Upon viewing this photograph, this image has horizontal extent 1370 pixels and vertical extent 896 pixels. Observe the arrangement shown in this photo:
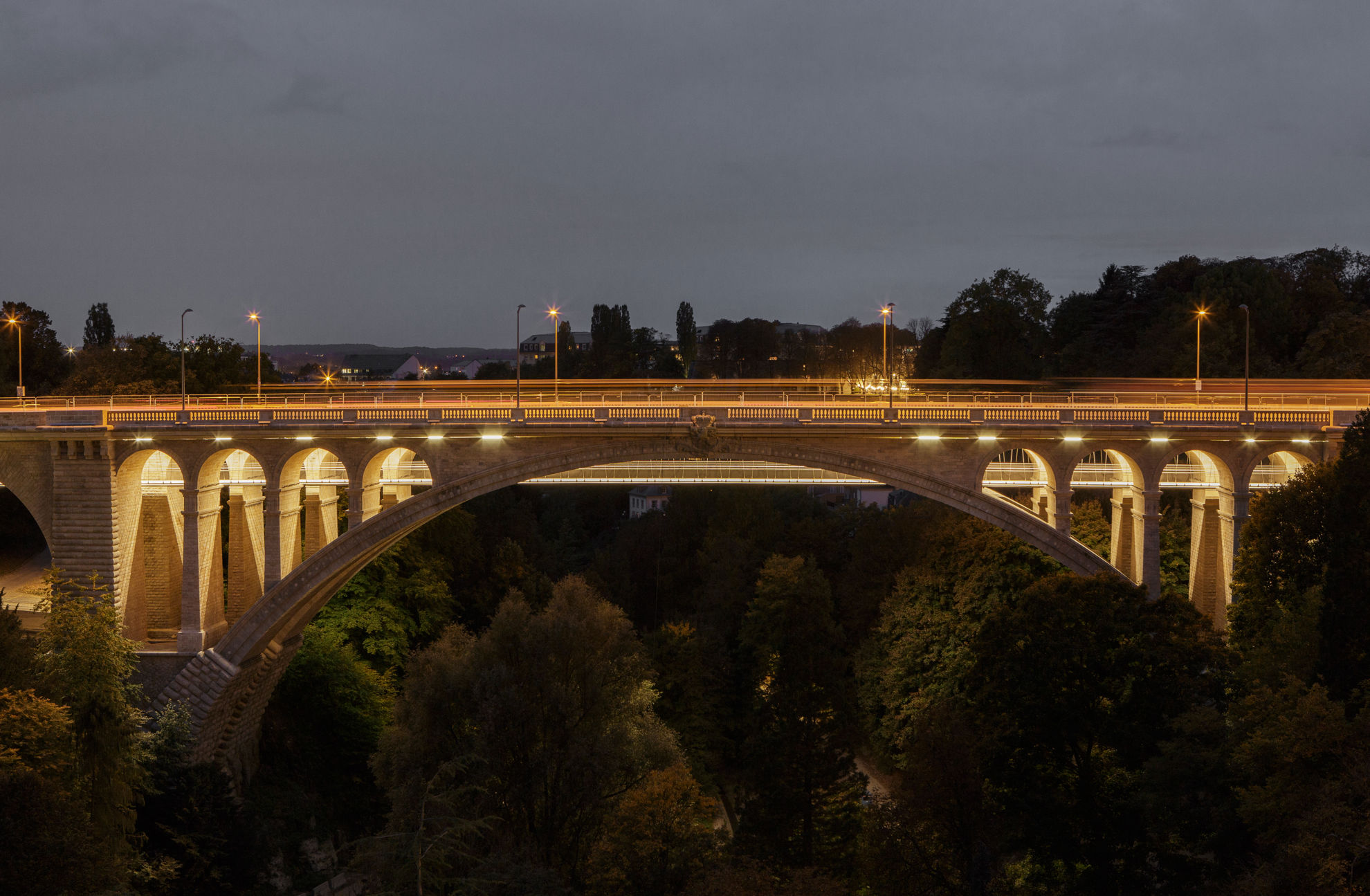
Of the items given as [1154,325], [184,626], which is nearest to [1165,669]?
[184,626]

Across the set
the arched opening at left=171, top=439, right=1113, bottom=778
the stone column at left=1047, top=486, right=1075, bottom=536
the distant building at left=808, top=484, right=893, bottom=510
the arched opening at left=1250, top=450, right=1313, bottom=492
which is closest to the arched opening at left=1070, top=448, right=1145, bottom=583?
the stone column at left=1047, top=486, right=1075, bottom=536

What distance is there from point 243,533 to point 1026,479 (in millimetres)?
24211

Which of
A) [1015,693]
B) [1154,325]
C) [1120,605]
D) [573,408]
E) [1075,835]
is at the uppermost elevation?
[1154,325]

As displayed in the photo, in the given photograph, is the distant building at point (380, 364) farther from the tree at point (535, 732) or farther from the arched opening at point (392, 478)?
the tree at point (535, 732)

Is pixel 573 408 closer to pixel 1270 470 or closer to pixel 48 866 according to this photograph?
pixel 48 866

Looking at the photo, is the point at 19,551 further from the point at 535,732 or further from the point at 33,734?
the point at 535,732

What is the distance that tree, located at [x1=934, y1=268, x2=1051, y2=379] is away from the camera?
60.7 meters

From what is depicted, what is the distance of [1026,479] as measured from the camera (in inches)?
1315

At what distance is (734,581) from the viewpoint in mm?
53156

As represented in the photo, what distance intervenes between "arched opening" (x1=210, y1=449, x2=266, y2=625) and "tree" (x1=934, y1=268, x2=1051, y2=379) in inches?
1574

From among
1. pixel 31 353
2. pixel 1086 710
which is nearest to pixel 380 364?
pixel 31 353

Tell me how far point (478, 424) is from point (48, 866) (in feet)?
48.8

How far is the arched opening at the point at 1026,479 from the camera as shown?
30.9 m

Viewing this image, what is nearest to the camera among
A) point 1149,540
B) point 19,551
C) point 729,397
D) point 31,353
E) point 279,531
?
point 1149,540
